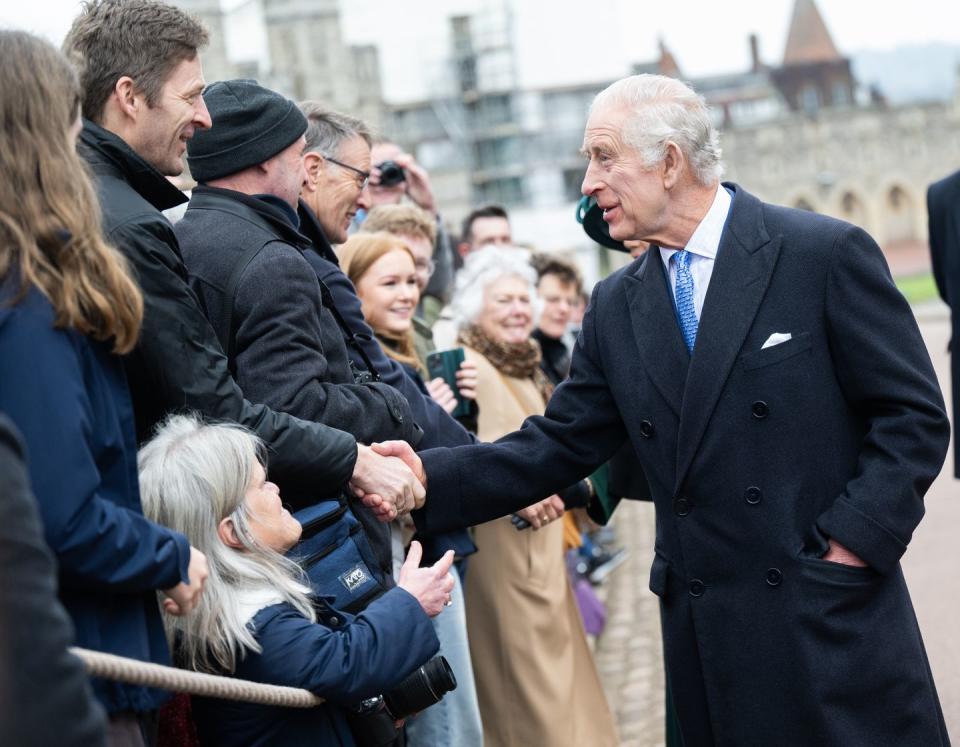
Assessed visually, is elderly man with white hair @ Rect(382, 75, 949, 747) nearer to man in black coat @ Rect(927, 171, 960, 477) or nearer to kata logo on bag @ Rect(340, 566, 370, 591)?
kata logo on bag @ Rect(340, 566, 370, 591)

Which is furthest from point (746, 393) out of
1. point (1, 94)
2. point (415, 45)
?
point (415, 45)

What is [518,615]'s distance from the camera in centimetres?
593

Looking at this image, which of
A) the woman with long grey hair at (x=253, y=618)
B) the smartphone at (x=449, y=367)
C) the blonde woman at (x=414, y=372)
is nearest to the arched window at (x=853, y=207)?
the smartphone at (x=449, y=367)

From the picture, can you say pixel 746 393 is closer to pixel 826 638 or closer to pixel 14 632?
pixel 826 638

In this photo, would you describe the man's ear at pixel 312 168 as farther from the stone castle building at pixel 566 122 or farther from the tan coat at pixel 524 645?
the stone castle building at pixel 566 122

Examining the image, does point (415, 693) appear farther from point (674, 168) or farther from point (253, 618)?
point (674, 168)

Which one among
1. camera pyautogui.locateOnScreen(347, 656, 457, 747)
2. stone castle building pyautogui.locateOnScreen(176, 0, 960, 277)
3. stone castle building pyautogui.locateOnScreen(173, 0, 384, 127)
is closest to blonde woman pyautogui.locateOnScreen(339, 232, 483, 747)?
camera pyautogui.locateOnScreen(347, 656, 457, 747)

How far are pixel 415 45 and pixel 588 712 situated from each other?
2390 inches

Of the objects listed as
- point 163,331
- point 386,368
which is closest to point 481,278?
point 386,368

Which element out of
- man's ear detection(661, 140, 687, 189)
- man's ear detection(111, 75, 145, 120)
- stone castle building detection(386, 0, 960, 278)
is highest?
man's ear detection(111, 75, 145, 120)

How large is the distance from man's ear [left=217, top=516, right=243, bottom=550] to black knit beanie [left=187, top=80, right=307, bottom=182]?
4.25 feet

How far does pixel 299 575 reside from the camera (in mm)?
3508

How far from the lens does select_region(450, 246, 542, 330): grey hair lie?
645 centimetres

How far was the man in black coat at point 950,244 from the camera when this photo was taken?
7657 millimetres
